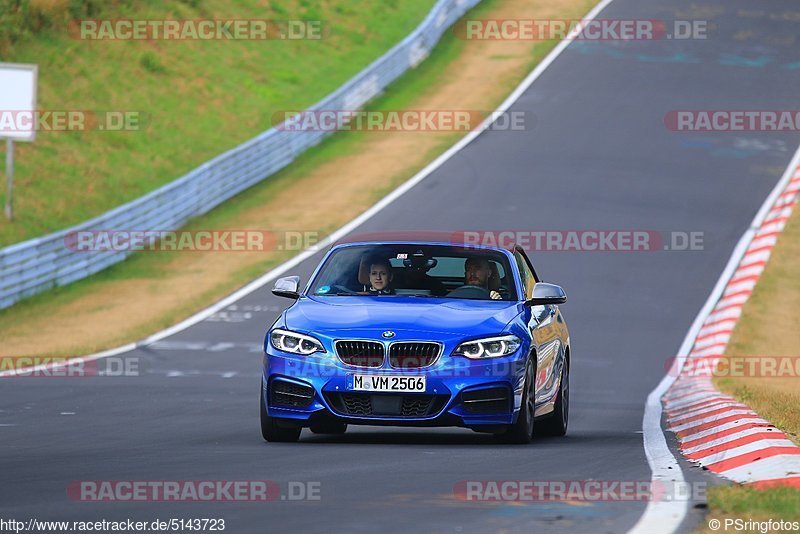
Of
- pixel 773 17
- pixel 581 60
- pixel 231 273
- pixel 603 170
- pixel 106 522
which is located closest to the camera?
pixel 106 522

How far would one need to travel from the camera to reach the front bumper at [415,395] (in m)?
10.4

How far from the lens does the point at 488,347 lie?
34.9 ft

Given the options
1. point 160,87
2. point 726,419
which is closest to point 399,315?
point 726,419

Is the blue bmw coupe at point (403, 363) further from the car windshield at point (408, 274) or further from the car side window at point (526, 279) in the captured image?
the car side window at point (526, 279)

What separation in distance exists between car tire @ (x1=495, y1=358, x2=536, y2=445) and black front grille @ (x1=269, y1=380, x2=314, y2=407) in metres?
1.45

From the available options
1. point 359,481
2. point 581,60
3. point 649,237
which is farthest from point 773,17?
point 359,481

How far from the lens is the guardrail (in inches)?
942

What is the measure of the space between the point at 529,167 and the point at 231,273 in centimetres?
869

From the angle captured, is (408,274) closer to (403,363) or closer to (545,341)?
(545,341)

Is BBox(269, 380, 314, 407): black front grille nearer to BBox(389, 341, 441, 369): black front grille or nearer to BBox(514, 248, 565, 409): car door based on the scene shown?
BBox(389, 341, 441, 369): black front grille

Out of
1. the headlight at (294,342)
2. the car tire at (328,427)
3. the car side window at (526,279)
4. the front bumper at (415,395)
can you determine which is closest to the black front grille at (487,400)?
the front bumper at (415,395)

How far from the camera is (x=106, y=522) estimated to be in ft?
21.7

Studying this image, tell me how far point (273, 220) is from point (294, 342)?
62.8ft

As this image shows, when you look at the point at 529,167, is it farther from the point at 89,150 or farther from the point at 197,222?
the point at 89,150
